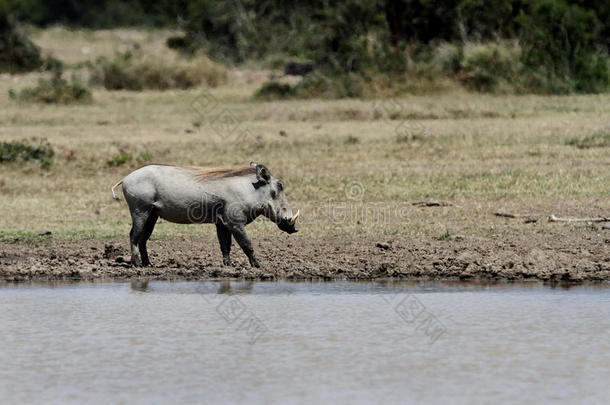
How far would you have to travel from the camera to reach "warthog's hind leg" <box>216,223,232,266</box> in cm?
1106

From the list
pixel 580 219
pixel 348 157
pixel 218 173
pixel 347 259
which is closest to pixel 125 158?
pixel 348 157

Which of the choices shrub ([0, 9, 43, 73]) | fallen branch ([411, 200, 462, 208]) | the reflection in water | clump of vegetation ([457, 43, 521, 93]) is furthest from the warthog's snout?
shrub ([0, 9, 43, 73])

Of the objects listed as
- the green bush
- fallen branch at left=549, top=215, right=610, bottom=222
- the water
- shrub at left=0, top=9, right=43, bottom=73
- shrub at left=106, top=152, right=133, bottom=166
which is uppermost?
shrub at left=0, top=9, right=43, bottom=73

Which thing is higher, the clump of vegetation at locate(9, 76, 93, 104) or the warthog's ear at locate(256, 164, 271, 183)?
the clump of vegetation at locate(9, 76, 93, 104)

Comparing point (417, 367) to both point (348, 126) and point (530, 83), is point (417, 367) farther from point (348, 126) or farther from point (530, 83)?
point (530, 83)

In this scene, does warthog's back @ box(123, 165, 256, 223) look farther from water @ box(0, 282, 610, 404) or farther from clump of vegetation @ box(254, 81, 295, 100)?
clump of vegetation @ box(254, 81, 295, 100)

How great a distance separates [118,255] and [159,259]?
1.44 feet

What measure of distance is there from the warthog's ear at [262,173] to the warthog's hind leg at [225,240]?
59cm

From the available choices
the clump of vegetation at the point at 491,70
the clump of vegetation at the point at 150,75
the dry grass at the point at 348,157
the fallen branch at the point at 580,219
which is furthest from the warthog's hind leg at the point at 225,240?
the clump of vegetation at the point at 150,75

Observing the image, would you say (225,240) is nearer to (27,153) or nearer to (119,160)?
(119,160)

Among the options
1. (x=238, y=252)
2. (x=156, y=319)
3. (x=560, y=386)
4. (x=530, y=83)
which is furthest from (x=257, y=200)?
(x=530, y=83)

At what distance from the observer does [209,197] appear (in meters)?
10.9

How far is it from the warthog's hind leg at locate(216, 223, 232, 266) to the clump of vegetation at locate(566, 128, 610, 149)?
806cm

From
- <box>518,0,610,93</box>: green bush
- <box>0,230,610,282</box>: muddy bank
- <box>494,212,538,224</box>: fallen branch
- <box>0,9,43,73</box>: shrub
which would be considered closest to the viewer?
<box>0,230,610,282</box>: muddy bank
